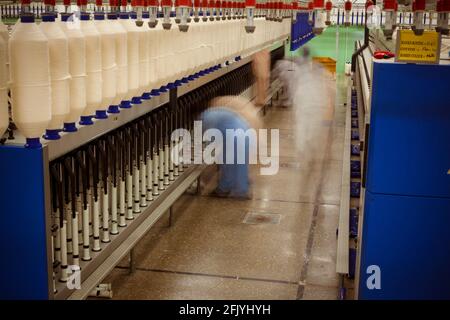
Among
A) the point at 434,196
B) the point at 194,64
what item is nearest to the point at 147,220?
the point at 194,64

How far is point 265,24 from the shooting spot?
387 inches

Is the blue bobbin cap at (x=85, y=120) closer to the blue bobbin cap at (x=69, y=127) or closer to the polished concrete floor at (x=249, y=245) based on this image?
the blue bobbin cap at (x=69, y=127)

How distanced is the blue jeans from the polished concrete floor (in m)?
0.19

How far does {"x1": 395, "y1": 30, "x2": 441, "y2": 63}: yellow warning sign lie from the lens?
9.44 ft

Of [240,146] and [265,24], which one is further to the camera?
[265,24]

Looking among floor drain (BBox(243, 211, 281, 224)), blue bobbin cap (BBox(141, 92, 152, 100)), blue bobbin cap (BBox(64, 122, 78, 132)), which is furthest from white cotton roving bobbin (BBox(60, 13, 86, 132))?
floor drain (BBox(243, 211, 281, 224))

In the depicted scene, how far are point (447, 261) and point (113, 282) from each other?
7.21 ft

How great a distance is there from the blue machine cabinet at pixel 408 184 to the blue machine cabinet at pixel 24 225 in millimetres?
1590

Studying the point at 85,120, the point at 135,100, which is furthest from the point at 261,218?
the point at 85,120

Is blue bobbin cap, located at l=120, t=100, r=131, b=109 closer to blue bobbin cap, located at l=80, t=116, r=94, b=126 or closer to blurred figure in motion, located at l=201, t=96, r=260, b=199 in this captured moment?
blue bobbin cap, located at l=80, t=116, r=94, b=126

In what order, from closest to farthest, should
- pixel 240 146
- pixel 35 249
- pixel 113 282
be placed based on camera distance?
pixel 35 249 < pixel 113 282 < pixel 240 146

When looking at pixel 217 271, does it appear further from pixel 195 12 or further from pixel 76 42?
pixel 195 12

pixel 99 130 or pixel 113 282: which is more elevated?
pixel 99 130

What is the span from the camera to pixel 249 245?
4.82 m
